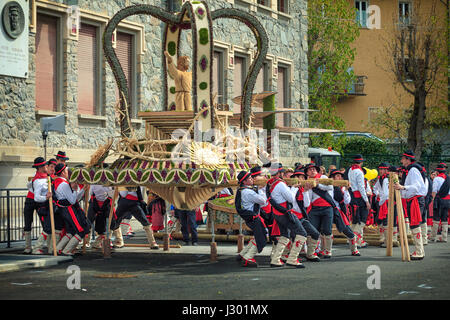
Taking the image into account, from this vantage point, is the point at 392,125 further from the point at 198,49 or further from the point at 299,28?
the point at 198,49

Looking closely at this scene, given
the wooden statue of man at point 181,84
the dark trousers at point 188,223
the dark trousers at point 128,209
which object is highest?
the wooden statue of man at point 181,84

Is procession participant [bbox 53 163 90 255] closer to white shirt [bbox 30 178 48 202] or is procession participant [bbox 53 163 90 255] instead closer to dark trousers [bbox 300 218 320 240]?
white shirt [bbox 30 178 48 202]

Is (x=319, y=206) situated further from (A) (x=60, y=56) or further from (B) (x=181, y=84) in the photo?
(A) (x=60, y=56)

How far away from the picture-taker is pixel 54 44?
63.7ft

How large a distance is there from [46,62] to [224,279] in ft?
Answer: 32.4

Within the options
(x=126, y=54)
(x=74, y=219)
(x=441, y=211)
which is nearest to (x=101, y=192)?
(x=74, y=219)

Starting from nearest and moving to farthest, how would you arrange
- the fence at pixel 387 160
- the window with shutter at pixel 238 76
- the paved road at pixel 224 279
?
the paved road at pixel 224 279 → the window with shutter at pixel 238 76 → the fence at pixel 387 160

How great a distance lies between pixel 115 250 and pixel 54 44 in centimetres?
624

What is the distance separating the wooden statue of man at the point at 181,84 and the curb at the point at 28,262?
358 cm

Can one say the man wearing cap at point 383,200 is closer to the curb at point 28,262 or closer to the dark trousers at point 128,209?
the dark trousers at point 128,209

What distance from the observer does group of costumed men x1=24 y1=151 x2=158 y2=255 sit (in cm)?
1452

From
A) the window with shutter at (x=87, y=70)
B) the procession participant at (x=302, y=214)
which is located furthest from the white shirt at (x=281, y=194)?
the window with shutter at (x=87, y=70)

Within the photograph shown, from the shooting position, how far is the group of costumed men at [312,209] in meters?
13.1
